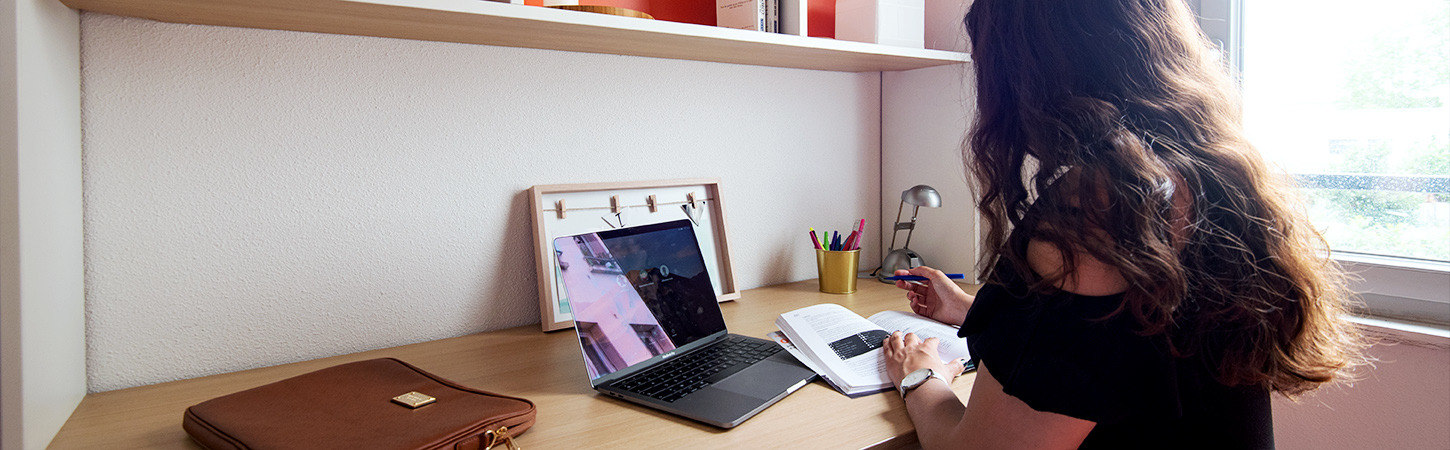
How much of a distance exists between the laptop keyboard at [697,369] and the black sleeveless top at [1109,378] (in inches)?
15.4

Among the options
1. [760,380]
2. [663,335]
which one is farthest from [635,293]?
[760,380]

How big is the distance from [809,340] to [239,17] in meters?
0.92

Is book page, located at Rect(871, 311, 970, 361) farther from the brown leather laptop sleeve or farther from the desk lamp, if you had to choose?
the brown leather laptop sleeve

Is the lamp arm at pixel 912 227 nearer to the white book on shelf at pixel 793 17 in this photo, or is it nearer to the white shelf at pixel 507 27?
the white shelf at pixel 507 27

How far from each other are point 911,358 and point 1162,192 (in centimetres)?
45

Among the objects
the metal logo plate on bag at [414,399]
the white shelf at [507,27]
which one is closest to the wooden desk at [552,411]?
the metal logo plate on bag at [414,399]

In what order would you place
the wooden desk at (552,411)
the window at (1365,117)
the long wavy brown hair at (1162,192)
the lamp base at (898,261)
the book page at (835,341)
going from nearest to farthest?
the long wavy brown hair at (1162,192) → the wooden desk at (552,411) → the book page at (835,341) → the window at (1365,117) → the lamp base at (898,261)

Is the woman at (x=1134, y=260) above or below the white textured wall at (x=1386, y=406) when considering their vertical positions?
above

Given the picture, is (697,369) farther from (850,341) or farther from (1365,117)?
(1365,117)

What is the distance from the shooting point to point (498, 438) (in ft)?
2.99

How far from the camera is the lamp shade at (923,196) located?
176 cm

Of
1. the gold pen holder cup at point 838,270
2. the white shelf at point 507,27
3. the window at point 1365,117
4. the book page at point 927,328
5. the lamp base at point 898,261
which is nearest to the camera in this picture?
the white shelf at point 507,27

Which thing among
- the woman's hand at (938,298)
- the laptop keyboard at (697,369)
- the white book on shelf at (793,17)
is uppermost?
the white book on shelf at (793,17)

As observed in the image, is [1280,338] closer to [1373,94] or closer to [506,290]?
[1373,94]
